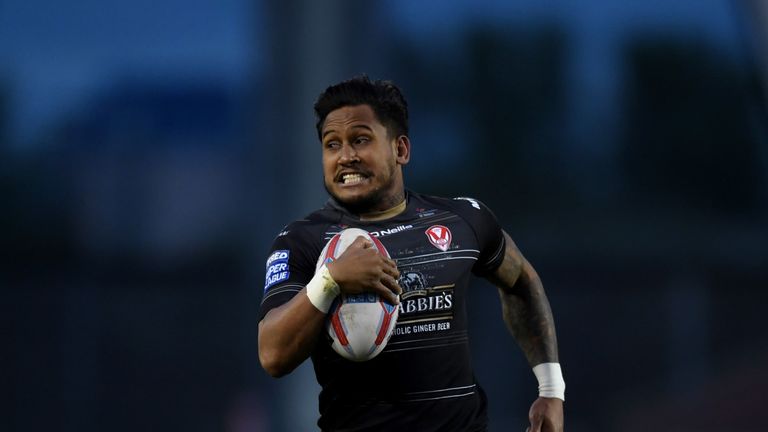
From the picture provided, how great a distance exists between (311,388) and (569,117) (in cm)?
858

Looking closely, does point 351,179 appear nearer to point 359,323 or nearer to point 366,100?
point 366,100

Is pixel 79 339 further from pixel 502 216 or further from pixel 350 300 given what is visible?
pixel 350 300

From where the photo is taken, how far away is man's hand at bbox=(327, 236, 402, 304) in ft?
11.0

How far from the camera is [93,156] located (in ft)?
49.2

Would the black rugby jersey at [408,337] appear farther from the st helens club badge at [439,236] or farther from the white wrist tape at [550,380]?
the white wrist tape at [550,380]

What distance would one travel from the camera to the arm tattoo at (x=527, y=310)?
4324 mm

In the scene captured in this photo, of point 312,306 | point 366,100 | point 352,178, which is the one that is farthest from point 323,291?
point 366,100

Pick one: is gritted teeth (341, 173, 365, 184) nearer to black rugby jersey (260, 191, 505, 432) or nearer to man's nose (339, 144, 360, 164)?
man's nose (339, 144, 360, 164)

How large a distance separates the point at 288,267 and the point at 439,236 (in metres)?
0.61

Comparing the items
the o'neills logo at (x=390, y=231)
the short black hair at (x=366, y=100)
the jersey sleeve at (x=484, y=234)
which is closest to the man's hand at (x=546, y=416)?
the jersey sleeve at (x=484, y=234)

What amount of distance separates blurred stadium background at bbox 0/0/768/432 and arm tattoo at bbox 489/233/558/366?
8.67 meters

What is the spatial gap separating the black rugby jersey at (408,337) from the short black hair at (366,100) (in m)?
0.34

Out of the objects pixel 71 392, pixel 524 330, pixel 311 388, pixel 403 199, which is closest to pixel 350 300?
pixel 403 199

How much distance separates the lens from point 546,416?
4.11m
